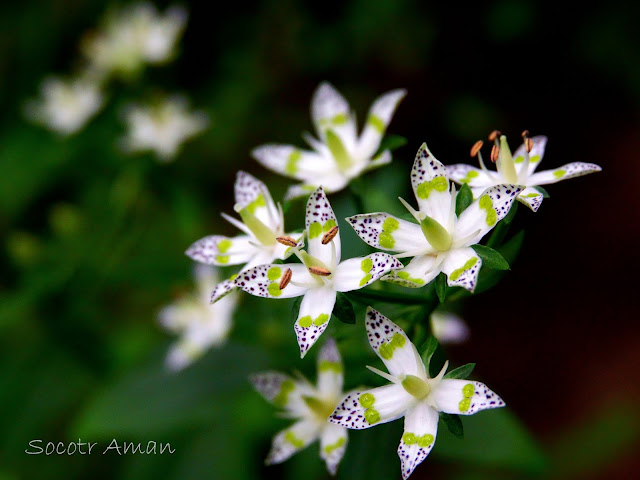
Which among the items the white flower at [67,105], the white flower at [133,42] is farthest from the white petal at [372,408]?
the white flower at [67,105]

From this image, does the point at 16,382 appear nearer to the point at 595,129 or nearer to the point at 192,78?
the point at 192,78

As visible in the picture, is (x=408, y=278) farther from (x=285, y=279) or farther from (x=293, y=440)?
(x=293, y=440)

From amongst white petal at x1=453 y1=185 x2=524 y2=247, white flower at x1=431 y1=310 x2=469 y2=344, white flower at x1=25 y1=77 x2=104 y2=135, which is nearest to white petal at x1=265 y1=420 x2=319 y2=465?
white petal at x1=453 y1=185 x2=524 y2=247

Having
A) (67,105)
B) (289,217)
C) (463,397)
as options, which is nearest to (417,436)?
(463,397)

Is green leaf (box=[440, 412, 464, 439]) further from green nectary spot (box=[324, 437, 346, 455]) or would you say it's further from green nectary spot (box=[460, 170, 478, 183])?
green nectary spot (box=[460, 170, 478, 183])

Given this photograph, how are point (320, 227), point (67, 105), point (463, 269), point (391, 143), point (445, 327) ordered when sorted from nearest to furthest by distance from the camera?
point (463, 269)
point (320, 227)
point (391, 143)
point (445, 327)
point (67, 105)

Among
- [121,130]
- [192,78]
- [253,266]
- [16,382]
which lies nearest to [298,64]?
[192,78]

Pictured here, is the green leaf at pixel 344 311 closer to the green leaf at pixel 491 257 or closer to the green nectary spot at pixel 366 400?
the green nectary spot at pixel 366 400
